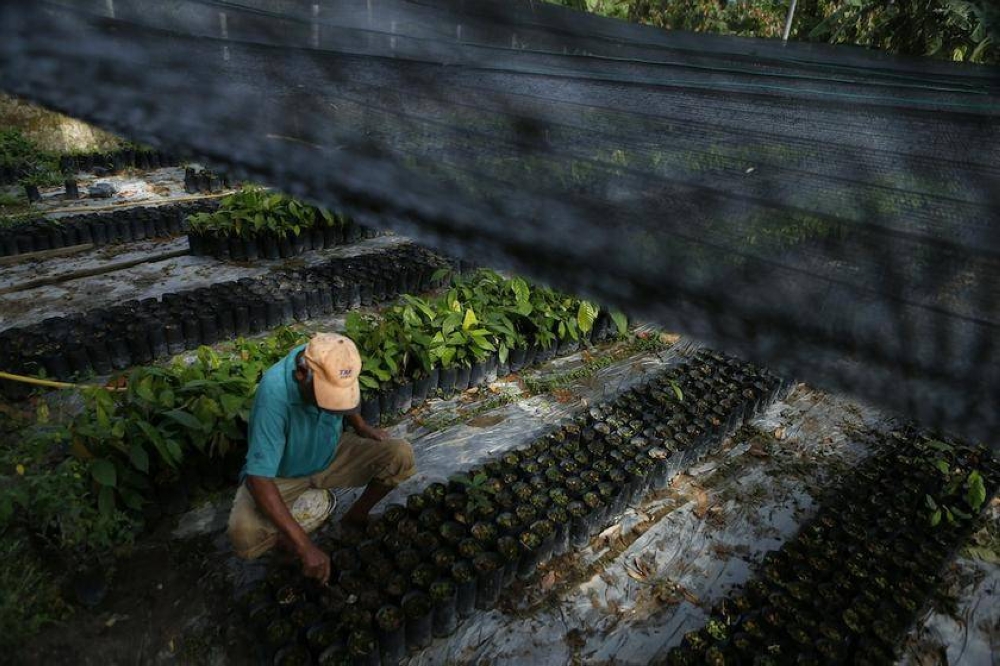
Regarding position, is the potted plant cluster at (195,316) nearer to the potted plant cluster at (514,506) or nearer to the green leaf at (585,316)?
the green leaf at (585,316)

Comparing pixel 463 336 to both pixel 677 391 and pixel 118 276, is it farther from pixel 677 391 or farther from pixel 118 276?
pixel 118 276

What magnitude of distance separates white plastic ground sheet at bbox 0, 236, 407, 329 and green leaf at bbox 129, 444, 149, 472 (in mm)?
2616

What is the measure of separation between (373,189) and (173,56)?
962mm

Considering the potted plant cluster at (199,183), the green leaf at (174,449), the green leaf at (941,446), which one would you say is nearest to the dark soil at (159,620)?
the green leaf at (174,449)

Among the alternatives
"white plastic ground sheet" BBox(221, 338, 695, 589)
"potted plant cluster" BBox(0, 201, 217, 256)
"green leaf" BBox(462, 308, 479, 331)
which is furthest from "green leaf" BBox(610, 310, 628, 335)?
"potted plant cluster" BBox(0, 201, 217, 256)

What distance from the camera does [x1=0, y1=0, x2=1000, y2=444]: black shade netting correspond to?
48.0 inches

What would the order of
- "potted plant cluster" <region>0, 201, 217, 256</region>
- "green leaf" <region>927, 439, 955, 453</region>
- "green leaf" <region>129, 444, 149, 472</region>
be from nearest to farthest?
"green leaf" <region>129, 444, 149, 472</region>, "green leaf" <region>927, 439, 955, 453</region>, "potted plant cluster" <region>0, 201, 217, 256</region>

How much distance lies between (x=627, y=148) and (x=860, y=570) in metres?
2.23

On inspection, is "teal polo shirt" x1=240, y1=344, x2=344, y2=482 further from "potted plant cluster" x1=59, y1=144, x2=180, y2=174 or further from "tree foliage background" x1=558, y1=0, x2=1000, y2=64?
"potted plant cluster" x1=59, y1=144, x2=180, y2=174

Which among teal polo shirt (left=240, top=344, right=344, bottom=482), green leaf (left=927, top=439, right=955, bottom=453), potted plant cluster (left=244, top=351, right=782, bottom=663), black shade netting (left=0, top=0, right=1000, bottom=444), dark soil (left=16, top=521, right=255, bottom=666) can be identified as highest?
black shade netting (left=0, top=0, right=1000, bottom=444)

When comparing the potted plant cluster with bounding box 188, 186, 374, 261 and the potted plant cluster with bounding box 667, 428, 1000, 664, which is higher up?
the potted plant cluster with bounding box 188, 186, 374, 261

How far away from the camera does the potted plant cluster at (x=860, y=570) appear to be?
2377mm

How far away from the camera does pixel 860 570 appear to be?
8.75 feet

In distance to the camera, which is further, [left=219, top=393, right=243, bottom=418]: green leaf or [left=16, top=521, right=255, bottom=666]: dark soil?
[left=219, top=393, right=243, bottom=418]: green leaf
